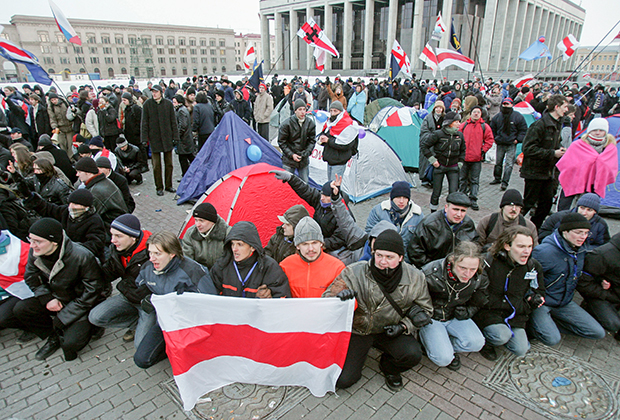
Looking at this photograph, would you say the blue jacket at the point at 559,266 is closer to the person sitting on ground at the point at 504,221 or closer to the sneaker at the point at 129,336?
the person sitting on ground at the point at 504,221

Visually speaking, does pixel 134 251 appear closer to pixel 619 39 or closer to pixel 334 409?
pixel 334 409

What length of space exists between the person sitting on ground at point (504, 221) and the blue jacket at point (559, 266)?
1.33ft

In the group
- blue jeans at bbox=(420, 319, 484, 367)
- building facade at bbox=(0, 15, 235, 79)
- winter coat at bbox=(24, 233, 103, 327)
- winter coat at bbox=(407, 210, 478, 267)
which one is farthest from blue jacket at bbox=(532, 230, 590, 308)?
building facade at bbox=(0, 15, 235, 79)

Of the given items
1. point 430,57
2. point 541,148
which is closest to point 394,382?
point 541,148

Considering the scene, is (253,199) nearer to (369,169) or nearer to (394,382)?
(394,382)

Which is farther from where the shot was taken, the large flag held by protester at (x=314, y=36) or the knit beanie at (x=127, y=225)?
the large flag held by protester at (x=314, y=36)

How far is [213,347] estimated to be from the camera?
3086mm

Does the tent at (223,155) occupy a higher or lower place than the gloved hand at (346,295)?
higher

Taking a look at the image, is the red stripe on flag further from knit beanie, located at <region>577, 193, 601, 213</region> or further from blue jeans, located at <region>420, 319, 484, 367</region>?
knit beanie, located at <region>577, 193, 601, 213</region>

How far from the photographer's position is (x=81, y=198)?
13.0 ft

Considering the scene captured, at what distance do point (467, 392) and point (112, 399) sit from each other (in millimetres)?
3104

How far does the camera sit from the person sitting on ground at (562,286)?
3.68 m

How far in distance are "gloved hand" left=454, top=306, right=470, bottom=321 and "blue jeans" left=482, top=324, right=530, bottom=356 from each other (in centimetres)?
31

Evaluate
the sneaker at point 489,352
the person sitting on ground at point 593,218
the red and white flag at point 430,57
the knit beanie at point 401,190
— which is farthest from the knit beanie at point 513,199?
the red and white flag at point 430,57
